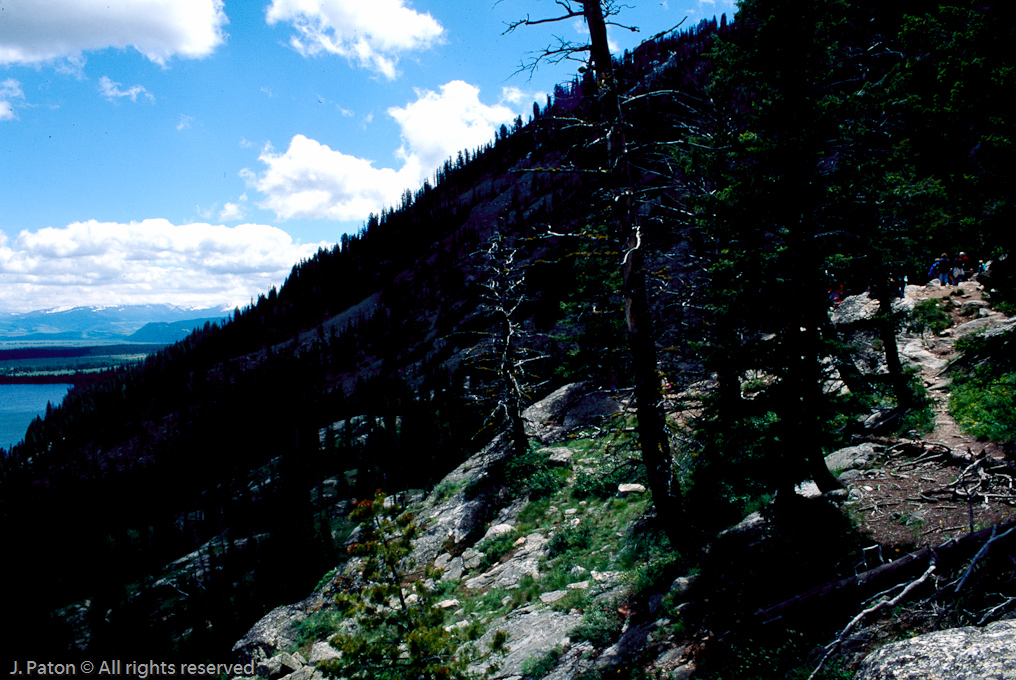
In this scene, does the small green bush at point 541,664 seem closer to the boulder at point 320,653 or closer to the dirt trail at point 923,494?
the dirt trail at point 923,494

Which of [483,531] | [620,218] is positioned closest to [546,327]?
[483,531]

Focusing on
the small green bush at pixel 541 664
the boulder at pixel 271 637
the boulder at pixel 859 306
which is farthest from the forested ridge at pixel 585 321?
the boulder at pixel 271 637

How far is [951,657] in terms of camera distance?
3.93 meters

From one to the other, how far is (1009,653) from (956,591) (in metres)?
1.06

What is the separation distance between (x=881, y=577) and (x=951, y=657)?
66.1 inches

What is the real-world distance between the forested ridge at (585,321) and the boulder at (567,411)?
1055 millimetres

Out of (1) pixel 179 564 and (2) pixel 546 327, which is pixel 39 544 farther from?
(2) pixel 546 327

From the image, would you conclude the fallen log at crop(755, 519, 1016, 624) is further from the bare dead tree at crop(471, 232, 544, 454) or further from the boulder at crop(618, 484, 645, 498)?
the bare dead tree at crop(471, 232, 544, 454)

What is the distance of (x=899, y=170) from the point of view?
9.05 m

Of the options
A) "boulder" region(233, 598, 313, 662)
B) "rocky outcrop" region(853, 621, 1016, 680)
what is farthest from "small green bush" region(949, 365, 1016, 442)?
"boulder" region(233, 598, 313, 662)

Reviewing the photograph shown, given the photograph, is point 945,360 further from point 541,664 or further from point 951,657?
point 541,664

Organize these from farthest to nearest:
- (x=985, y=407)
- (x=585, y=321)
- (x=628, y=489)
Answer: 1. (x=585, y=321)
2. (x=628, y=489)
3. (x=985, y=407)

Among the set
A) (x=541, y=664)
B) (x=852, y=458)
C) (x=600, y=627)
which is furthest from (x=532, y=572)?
(x=852, y=458)

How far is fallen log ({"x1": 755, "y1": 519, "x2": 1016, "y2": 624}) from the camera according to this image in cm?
519
